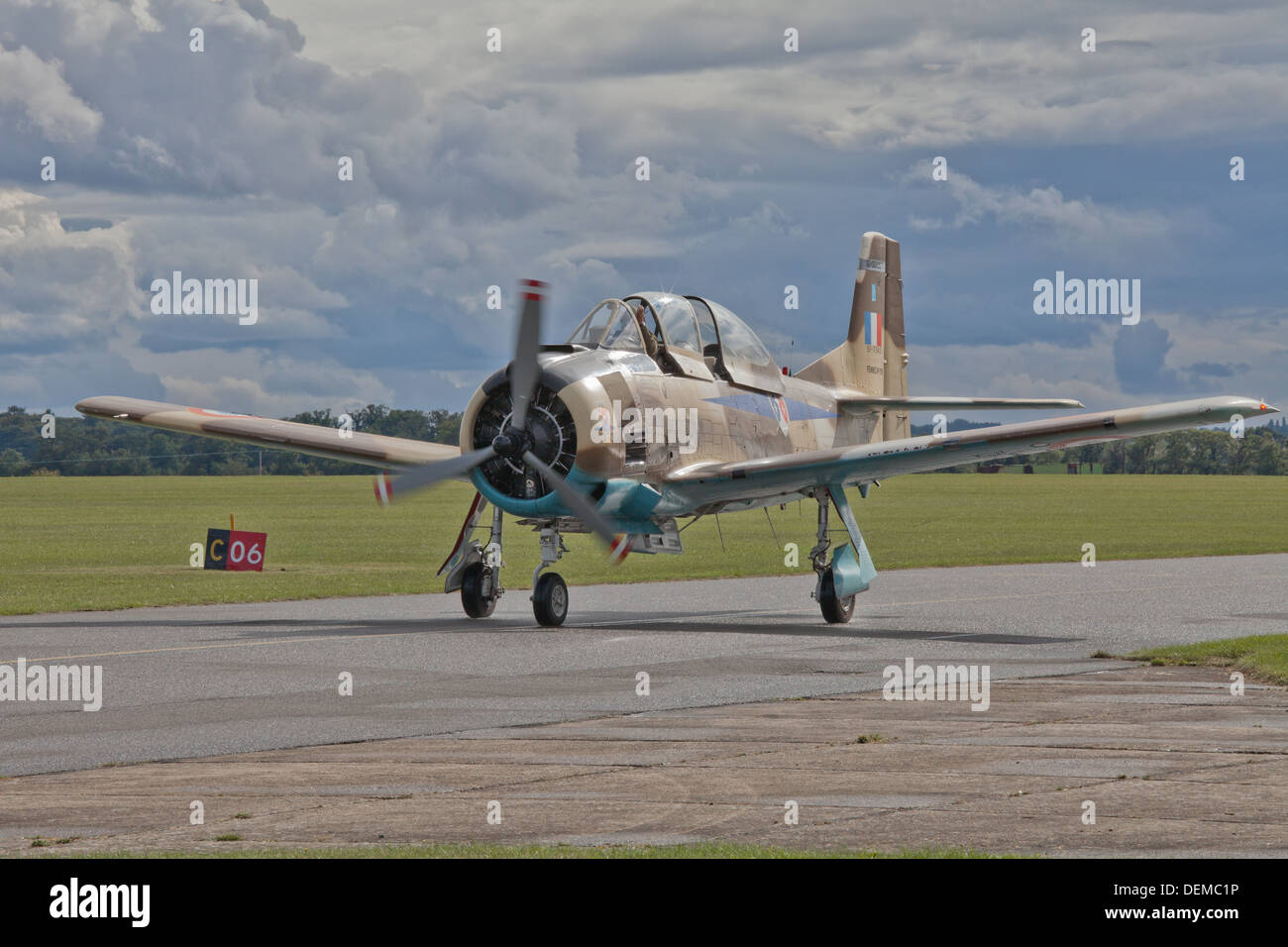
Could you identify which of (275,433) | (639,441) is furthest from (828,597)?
(275,433)

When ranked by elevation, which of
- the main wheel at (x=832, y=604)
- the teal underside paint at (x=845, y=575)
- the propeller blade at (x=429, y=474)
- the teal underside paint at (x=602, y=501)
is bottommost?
the main wheel at (x=832, y=604)

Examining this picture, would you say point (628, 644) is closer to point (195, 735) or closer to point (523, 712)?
point (523, 712)

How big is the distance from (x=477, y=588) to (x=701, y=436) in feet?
13.6

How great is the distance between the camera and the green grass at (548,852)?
7.86 metres

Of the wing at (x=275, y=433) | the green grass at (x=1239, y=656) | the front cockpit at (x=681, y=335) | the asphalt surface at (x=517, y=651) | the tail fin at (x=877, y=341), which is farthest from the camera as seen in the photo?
the tail fin at (x=877, y=341)

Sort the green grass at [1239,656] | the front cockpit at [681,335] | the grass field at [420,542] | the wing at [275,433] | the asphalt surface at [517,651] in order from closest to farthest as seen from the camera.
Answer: the asphalt surface at [517,651] < the green grass at [1239,656] < the front cockpit at [681,335] < the wing at [275,433] < the grass field at [420,542]

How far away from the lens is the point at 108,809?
9.40 m

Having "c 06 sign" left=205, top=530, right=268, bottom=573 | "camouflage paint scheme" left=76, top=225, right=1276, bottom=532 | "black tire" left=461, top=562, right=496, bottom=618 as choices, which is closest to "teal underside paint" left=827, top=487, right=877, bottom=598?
"camouflage paint scheme" left=76, top=225, right=1276, bottom=532

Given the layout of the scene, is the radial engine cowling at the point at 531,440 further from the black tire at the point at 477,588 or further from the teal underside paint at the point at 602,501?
the black tire at the point at 477,588

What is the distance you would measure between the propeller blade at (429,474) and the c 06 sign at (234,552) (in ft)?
46.0

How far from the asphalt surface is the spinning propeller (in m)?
1.84

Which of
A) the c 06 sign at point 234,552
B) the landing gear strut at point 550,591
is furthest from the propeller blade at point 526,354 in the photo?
the c 06 sign at point 234,552
